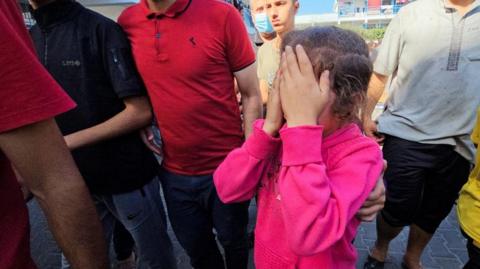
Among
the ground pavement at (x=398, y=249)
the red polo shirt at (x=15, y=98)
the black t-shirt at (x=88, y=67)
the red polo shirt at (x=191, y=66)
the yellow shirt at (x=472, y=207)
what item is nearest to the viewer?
the red polo shirt at (x=15, y=98)

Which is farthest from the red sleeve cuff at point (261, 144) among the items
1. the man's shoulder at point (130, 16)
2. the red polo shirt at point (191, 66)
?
the man's shoulder at point (130, 16)

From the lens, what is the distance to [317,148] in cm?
97

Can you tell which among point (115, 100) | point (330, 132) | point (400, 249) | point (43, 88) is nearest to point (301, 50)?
point (330, 132)

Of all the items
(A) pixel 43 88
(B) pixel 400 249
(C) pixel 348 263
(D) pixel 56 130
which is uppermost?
(A) pixel 43 88

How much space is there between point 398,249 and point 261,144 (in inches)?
103

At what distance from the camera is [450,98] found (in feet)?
6.96

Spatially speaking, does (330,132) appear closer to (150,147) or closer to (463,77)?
(150,147)

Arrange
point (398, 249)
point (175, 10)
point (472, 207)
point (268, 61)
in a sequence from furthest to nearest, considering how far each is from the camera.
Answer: point (398, 249) < point (268, 61) < point (175, 10) < point (472, 207)

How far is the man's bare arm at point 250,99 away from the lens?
190 cm

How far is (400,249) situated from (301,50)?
2796mm

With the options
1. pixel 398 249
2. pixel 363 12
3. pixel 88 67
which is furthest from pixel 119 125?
pixel 363 12

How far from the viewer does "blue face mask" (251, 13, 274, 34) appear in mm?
2820

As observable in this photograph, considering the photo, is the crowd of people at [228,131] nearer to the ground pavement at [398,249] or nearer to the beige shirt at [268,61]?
the beige shirt at [268,61]

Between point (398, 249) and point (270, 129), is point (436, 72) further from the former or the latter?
point (398, 249)
